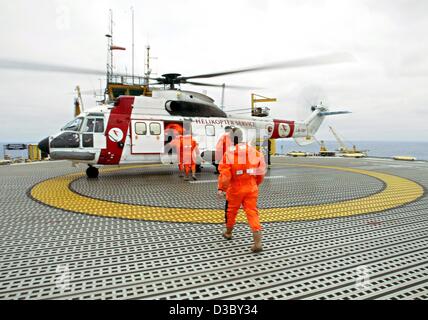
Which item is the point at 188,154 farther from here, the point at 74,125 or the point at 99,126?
the point at 74,125

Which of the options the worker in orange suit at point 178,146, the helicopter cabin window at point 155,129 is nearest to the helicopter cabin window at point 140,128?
the helicopter cabin window at point 155,129

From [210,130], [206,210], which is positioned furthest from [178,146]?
[206,210]

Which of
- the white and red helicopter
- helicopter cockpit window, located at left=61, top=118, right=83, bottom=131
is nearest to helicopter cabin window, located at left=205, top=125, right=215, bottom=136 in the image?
the white and red helicopter

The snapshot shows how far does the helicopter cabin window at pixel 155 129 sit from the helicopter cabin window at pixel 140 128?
21 centimetres

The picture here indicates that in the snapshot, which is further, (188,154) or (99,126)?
(188,154)

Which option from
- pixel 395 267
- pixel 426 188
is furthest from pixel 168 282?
pixel 426 188

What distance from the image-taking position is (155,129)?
29.9ft

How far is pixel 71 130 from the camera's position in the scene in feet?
26.8

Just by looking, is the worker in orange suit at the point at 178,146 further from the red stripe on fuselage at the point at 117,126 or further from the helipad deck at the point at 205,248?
the helipad deck at the point at 205,248

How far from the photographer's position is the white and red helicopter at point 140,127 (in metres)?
8.12

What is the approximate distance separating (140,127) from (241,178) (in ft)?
20.8

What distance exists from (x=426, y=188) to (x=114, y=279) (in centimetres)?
715

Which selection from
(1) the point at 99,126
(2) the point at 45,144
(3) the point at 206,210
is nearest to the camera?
(3) the point at 206,210

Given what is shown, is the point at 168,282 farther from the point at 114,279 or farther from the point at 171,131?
the point at 171,131
